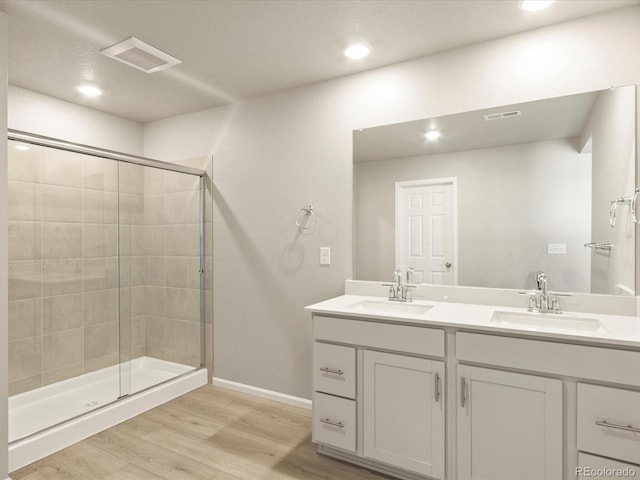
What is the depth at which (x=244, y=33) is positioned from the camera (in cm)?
215

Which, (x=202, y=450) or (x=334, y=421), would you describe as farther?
(x=202, y=450)

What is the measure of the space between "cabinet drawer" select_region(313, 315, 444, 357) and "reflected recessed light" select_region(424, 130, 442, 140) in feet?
3.94

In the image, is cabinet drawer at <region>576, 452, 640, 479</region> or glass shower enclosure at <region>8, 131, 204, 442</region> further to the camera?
glass shower enclosure at <region>8, 131, 204, 442</region>

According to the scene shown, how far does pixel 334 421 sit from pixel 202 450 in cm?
84

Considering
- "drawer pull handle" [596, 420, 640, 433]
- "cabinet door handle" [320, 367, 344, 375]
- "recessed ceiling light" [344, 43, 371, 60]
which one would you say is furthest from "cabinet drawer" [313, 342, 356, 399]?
"recessed ceiling light" [344, 43, 371, 60]

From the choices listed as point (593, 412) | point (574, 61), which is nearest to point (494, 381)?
point (593, 412)

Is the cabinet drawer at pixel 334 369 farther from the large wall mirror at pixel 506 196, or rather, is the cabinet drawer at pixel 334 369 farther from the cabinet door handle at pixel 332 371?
the large wall mirror at pixel 506 196

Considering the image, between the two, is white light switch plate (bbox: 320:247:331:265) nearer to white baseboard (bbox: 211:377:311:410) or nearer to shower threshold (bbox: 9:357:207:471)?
white baseboard (bbox: 211:377:311:410)

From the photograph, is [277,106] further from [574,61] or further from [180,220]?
[574,61]

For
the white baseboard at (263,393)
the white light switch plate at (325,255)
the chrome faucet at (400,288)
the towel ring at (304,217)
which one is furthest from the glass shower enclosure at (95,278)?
the chrome faucet at (400,288)

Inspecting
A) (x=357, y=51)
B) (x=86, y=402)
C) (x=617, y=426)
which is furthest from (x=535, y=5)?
(x=86, y=402)

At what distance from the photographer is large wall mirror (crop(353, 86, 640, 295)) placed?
1951 millimetres

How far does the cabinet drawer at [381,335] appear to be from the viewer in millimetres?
1857

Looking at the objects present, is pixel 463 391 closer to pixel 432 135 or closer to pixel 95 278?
pixel 432 135
